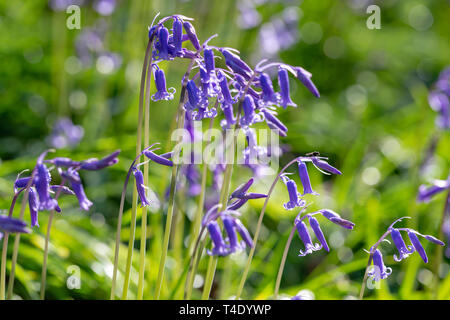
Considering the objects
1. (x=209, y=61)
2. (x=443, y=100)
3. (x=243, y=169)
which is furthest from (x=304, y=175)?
(x=243, y=169)

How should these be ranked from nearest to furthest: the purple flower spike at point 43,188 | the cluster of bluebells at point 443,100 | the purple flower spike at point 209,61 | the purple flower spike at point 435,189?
the purple flower spike at point 43,188, the purple flower spike at point 209,61, the purple flower spike at point 435,189, the cluster of bluebells at point 443,100

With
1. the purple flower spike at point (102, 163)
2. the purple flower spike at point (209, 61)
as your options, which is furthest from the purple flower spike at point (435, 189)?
the purple flower spike at point (102, 163)

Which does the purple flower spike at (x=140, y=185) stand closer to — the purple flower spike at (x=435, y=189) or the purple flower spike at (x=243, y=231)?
the purple flower spike at (x=243, y=231)

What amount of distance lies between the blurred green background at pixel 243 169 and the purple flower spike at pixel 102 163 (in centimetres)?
103

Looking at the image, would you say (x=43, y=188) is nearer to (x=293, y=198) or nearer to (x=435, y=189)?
A: (x=293, y=198)

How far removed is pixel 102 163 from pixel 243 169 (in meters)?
2.98

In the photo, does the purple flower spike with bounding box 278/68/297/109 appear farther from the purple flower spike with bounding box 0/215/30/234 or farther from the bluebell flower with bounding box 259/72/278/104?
the purple flower spike with bounding box 0/215/30/234

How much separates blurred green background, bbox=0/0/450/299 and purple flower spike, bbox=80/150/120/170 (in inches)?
40.6

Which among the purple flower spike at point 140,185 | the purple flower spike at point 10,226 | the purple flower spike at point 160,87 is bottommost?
the purple flower spike at point 10,226

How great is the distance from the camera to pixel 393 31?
30.0ft

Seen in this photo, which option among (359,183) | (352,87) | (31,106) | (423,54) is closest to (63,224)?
(31,106)

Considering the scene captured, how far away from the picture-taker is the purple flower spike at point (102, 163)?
1.71 metres

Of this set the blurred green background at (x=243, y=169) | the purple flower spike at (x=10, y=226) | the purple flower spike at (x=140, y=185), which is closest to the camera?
the purple flower spike at (x=10, y=226)

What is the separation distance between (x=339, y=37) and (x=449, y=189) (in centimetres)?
572
